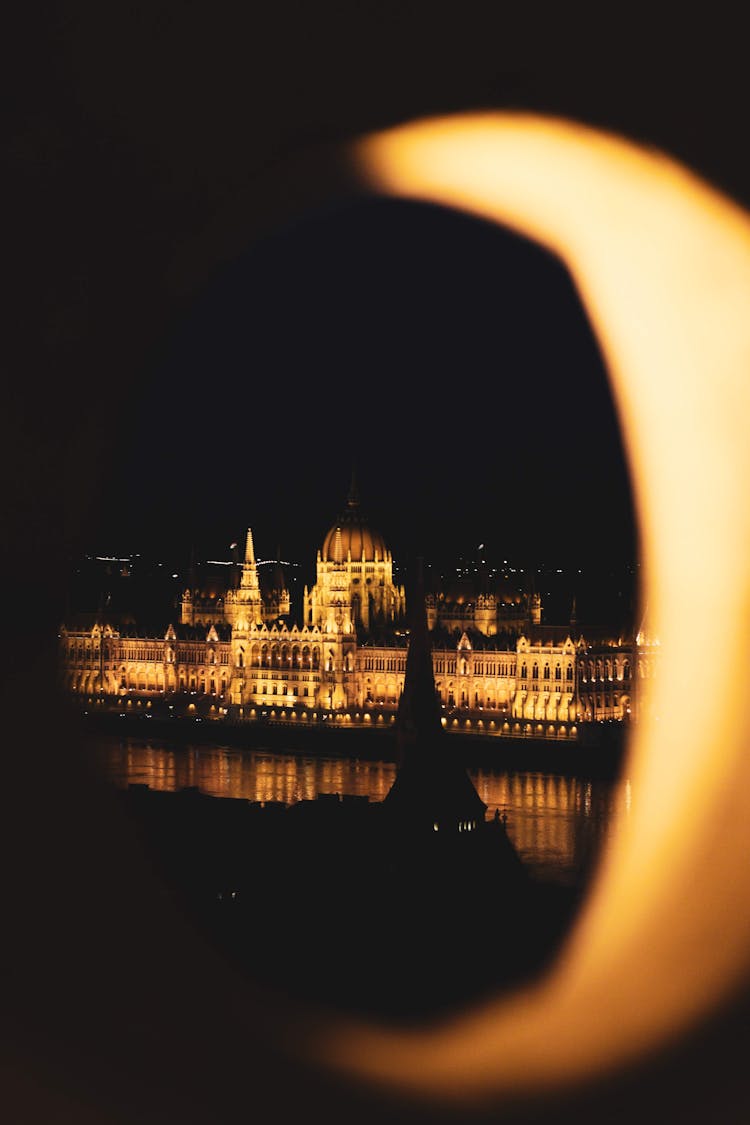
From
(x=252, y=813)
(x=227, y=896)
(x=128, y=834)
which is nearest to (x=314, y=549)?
(x=252, y=813)

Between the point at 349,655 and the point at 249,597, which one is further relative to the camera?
the point at 249,597

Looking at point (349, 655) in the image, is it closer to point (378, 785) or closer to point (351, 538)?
point (351, 538)

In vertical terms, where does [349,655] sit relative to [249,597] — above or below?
below

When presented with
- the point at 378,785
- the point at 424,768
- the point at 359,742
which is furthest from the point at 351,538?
the point at 424,768

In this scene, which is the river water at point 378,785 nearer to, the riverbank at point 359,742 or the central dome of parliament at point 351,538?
the riverbank at point 359,742

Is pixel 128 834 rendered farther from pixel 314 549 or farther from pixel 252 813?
pixel 314 549

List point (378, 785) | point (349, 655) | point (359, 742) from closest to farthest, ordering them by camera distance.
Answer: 1. point (378, 785)
2. point (359, 742)
3. point (349, 655)

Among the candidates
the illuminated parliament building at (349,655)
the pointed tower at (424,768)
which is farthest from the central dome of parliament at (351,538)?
the pointed tower at (424,768)
